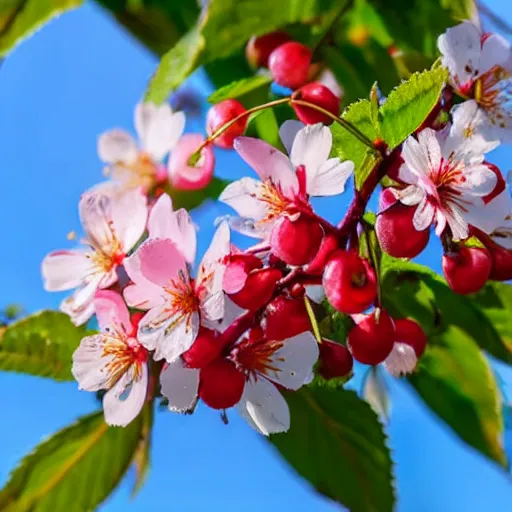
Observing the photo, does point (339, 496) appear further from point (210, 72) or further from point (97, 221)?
point (210, 72)

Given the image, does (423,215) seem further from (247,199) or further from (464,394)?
(464,394)

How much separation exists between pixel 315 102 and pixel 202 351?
191mm

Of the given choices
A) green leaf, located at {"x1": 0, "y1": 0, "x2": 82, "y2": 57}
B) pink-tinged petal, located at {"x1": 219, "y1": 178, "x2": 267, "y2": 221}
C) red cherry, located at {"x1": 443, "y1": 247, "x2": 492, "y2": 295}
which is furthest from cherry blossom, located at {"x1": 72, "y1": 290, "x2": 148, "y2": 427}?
green leaf, located at {"x1": 0, "y1": 0, "x2": 82, "y2": 57}

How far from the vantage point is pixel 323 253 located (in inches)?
18.2

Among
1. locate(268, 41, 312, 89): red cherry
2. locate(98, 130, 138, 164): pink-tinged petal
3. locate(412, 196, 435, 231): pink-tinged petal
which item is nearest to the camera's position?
locate(412, 196, 435, 231): pink-tinged petal

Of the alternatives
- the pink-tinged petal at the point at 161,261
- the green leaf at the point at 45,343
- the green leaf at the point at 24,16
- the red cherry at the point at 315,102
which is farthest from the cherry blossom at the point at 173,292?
the green leaf at the point at 24,16

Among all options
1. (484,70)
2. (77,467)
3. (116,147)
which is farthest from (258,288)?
(116,147)

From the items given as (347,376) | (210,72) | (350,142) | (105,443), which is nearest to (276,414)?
(347,376)

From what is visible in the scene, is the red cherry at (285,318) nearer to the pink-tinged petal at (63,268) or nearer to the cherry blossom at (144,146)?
the pink-tinged petal at (63,268)

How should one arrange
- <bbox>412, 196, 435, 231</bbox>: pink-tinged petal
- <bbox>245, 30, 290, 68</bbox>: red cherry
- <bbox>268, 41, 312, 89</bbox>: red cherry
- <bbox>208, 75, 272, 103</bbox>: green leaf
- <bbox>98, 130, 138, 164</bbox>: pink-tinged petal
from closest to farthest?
<bbox>412, 196, 435, 231</bbox>: pink-tinged petal < <bbox>208, 75, 272, 103</bbox>: green leaf < <bbox>268, 41, 312, 89</bbox>: red cherry < <bbox>245, 30, 290, 68</bbox>: red cherry < <bbox>98, 130, 138, 164</bbox>: pink-tinged petal

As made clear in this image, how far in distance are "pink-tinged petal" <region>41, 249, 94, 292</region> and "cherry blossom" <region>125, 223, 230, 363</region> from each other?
13 cm

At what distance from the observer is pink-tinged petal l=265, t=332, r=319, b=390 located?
48cm

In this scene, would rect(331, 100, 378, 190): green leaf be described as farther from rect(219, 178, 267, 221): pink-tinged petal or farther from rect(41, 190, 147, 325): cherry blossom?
rect(41, 190, 147, 325): cherry blossom

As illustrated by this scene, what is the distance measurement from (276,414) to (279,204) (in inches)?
5.3
